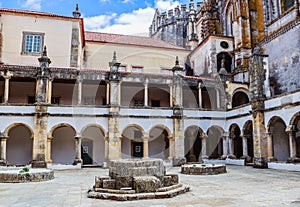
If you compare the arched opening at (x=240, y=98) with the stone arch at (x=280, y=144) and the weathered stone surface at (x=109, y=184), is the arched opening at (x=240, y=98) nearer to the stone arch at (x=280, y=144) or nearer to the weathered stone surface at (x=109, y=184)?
the stone arch at (x=280, y=144)

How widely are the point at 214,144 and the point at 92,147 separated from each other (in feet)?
34.9

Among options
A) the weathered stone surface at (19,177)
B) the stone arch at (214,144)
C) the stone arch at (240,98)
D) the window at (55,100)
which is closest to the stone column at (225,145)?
the stone arch at (214,144)

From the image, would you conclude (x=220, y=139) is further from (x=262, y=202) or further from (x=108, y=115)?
(x=262, y=202)

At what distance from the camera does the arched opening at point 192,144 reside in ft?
82.2

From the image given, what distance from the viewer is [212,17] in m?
33.2

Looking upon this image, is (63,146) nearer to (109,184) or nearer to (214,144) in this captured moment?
(214,144)

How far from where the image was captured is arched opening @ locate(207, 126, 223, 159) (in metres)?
24.9

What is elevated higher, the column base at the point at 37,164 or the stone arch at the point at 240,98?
the stone arch at the point at 240,98

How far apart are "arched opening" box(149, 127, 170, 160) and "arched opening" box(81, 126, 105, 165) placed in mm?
4388

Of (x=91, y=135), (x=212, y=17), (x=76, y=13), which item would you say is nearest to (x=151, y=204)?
(x=91, y=135)

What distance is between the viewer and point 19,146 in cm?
2198

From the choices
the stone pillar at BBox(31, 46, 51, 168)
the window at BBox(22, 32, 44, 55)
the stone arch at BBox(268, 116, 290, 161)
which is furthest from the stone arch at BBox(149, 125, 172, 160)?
the window at BBox(22, 32, 44, 55)

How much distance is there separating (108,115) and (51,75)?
502cm

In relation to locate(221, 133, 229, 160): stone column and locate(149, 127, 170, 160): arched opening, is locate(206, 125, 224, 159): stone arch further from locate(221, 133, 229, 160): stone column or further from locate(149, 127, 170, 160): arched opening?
locate(149, 127, 170, 160): arched opening
